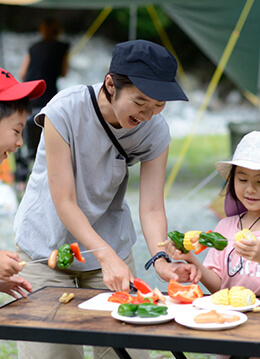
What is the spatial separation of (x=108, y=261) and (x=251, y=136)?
2.91ft

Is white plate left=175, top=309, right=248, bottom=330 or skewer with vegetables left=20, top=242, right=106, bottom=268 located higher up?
skewer with vegetables left=20, top=242, right=106, bottom=268

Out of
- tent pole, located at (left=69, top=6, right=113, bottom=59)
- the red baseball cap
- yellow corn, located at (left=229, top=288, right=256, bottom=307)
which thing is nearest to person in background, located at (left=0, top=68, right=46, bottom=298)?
the red baseball cap

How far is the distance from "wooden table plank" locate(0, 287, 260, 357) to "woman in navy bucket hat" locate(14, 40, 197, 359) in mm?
284

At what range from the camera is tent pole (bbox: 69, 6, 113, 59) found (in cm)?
805

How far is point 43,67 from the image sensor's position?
24.3 ft

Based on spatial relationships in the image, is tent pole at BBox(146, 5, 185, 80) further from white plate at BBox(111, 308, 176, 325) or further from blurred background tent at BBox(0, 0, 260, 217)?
white plate at BBox(111, 308, 176, 325)

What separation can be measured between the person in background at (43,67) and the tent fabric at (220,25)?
63cm

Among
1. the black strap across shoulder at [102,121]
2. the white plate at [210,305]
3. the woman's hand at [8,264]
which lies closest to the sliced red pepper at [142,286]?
the white plate at [210,305]

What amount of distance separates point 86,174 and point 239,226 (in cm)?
74

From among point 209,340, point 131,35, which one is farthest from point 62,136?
point 131,35

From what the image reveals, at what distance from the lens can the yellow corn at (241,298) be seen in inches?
73.3

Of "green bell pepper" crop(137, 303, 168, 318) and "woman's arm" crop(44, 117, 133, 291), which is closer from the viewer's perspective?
"green bell pepper" crop(137, 303, 168, 318)

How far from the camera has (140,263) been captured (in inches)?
211

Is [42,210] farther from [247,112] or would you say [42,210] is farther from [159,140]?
[247,112]
